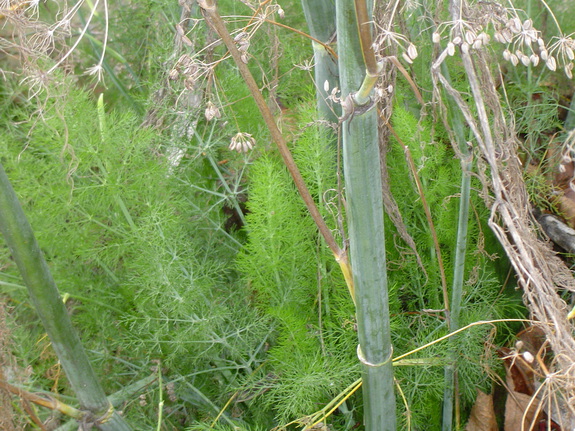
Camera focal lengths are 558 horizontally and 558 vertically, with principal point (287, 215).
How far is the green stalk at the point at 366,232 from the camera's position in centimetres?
74

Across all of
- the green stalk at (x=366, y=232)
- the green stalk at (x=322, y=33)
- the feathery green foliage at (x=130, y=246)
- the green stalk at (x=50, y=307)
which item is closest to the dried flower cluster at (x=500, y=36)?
the green stalk at (x=366, y=232)

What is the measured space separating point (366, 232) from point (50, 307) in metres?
0.54

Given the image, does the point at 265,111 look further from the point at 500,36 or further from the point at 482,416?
the point at 482,416

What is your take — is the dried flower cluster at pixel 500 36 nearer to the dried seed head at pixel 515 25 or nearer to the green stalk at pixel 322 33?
the dried seed head at pixel 515 25

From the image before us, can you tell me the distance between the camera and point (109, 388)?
1.51 m

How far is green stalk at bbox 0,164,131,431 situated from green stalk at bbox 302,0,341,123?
578mm

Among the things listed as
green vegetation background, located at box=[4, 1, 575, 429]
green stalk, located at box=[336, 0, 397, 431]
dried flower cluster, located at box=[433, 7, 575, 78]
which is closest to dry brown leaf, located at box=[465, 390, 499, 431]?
green vegetation background, located at box=[4, 1, 575, 429]

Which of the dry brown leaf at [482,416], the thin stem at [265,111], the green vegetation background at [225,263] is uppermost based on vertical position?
the thin stem at [265,111]

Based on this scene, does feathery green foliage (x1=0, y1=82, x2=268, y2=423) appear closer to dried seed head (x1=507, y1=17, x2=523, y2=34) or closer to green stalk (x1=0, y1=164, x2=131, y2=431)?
green stalk (x1=0, y1=164, x2=131, y2=431)

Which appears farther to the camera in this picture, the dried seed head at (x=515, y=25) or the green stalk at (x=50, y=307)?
the green stalk at (x=50, y=307)

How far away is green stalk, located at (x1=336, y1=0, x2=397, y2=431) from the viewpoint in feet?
2.41

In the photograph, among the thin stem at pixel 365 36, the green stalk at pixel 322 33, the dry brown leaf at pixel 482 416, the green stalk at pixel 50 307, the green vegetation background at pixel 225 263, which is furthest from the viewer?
the dry brown leaf at pixel 482 416

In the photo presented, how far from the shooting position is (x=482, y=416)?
4.60 ft

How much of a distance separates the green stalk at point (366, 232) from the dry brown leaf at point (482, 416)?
409 millimetres
